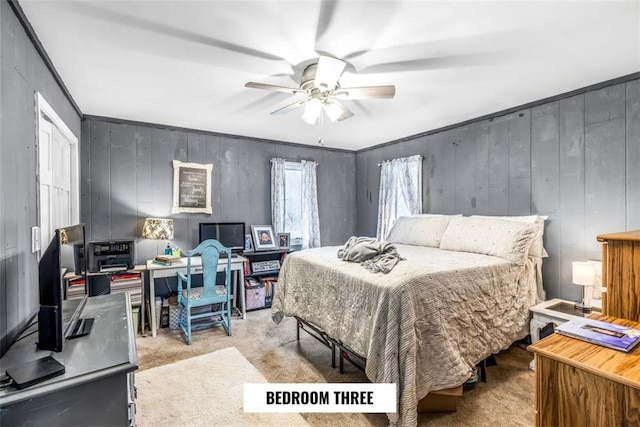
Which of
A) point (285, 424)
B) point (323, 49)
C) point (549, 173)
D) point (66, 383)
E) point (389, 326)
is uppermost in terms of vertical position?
point (323, 49)

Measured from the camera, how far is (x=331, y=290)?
7.77 ft

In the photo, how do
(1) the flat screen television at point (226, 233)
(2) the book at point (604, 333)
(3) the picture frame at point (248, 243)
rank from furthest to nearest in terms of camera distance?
(3) the picture frame at point (248, 243)
(1) the flat screen television at point (226, 233)
(2) the book at point (604, 333)

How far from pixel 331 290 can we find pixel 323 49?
172 cm

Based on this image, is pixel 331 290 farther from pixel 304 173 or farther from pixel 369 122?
pixel 304 173

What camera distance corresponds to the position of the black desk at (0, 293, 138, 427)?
35.5 inches

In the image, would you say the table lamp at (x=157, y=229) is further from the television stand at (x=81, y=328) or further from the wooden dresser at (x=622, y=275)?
the wooden dresser at (x=622, y=275)

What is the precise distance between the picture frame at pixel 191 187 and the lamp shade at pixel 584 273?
388cm

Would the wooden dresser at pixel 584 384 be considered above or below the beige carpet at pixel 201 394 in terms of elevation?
above

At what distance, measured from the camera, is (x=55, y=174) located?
8.16 feet

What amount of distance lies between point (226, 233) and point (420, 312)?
2890 millimetres

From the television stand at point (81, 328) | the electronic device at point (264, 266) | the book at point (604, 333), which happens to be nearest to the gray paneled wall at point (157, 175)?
the electronic device at point (264, 266)

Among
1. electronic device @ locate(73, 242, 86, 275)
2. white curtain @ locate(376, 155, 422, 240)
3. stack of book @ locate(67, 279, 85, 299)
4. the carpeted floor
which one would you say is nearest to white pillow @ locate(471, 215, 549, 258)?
the carpeted floor

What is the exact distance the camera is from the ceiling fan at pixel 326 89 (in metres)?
1.89

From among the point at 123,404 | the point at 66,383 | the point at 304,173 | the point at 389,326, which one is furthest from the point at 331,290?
the point at 304,173
